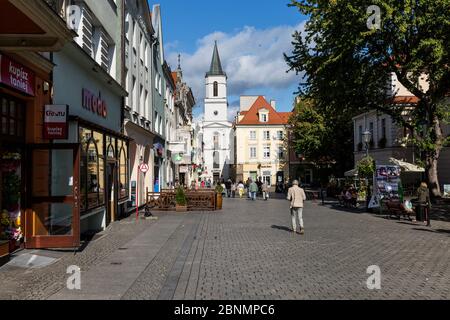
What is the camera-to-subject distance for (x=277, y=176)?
86.6 meters

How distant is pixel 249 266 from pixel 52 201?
16.2 feet

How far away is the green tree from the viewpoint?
2297cm

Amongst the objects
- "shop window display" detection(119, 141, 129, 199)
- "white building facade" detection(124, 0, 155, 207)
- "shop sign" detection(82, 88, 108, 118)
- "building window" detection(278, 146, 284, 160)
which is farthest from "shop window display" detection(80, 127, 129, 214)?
"building window" detection(278, 146, 284, 160)

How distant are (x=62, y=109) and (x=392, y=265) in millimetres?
8170

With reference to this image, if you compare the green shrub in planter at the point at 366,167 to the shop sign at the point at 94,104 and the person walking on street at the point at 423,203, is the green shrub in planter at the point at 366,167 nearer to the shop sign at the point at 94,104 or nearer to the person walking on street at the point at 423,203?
the person walking on street at the point at 423,203

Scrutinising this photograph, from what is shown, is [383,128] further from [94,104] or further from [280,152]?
[280,152]

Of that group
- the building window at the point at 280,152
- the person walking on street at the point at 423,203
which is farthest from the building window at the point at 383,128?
the building window at the point at 280,152

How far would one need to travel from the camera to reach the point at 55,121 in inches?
461

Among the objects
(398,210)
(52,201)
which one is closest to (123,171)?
(52,201)

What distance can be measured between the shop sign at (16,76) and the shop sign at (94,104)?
487 centimetres

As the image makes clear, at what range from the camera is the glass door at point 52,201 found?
11.0m

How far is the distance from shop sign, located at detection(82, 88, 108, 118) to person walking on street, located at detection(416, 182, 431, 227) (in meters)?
12.4

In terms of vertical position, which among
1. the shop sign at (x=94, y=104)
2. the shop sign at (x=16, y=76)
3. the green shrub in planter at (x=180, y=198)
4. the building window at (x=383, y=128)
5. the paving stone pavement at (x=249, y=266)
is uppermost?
the building window at (x=383, y=128)
